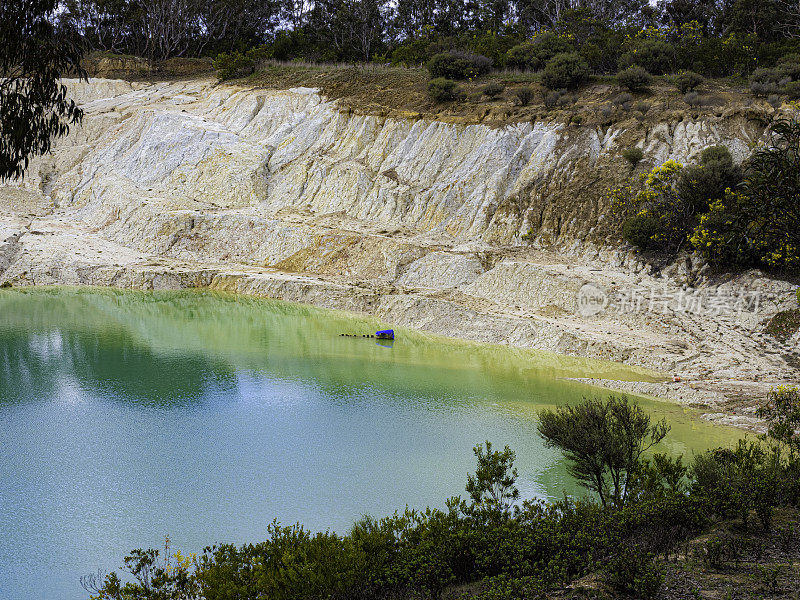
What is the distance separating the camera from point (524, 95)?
4262 cm

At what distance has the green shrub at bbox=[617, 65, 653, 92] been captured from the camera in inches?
1598

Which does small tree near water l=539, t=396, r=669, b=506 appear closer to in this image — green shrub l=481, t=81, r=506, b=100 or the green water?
the green water

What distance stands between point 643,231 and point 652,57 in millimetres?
19096

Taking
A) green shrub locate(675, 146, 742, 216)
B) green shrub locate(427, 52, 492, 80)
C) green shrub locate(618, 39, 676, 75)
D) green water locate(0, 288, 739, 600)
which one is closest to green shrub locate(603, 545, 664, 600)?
green water locate(0, 288, 739, 600)

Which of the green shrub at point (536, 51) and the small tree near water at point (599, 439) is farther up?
the green shrub at point (536, 51)

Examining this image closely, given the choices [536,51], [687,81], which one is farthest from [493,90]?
[687,81]

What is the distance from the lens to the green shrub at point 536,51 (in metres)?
49.1

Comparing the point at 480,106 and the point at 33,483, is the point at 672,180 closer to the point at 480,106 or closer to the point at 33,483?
the point at 480,106

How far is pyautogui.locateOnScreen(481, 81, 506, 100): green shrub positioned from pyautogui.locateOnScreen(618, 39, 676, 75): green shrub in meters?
8.20

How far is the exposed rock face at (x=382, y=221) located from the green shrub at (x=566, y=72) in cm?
505

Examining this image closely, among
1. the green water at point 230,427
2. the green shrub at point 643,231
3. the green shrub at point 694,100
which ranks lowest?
the green water at point 230,427

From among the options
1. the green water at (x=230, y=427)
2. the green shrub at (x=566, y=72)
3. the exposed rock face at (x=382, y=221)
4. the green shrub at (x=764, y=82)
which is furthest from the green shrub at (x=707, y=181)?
the green shrub at (x=566, y=72)

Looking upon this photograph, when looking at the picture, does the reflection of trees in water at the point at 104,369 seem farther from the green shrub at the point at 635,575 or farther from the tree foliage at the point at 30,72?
the green shrub at the point at 635,575

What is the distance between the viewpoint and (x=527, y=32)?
62281 mm
